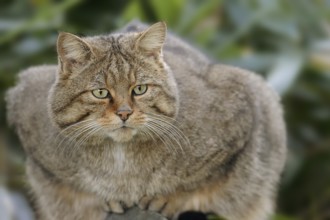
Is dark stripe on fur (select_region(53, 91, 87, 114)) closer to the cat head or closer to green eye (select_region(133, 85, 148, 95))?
the cat head

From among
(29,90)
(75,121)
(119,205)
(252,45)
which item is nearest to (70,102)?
(75,121)

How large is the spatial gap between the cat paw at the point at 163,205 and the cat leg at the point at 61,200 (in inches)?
7.1

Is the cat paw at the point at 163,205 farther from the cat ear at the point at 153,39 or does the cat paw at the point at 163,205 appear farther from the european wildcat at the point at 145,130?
the cat ear at the point at 153,39

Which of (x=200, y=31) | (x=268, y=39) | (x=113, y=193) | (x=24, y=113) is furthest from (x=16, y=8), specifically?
(x=113, y=193)

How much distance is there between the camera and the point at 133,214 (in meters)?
4.45

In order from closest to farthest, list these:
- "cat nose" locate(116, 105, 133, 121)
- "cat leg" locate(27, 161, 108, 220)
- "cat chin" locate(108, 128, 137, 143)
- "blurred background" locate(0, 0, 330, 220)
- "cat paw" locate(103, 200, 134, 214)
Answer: "cat nose" locate(116, 105, 133, 121) → "cat chin" locate(108, 128, 137, 143) → "cat paw" locate(103, 200, 134, 214) → "cat leg" locate(27, 161, 108, 220) → "blurred background" locate(0, 0, 330, 220)

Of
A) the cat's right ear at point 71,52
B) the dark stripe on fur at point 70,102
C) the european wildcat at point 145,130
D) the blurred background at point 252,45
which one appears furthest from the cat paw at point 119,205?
the blurred background at point 252,45

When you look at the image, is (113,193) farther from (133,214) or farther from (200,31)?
(200,31)

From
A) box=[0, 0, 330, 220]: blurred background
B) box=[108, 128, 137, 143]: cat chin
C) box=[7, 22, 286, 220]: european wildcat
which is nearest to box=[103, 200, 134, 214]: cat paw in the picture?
box=[7, 22, 286, 220]: european wildcat

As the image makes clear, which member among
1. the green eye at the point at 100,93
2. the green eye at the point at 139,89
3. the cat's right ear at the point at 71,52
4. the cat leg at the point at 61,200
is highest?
the cat's right ear at the point at 71,52

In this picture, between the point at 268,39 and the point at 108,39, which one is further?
the point at 268,39

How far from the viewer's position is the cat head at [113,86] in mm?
4020

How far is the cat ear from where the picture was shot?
4094mm

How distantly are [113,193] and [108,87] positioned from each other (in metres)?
0.57
